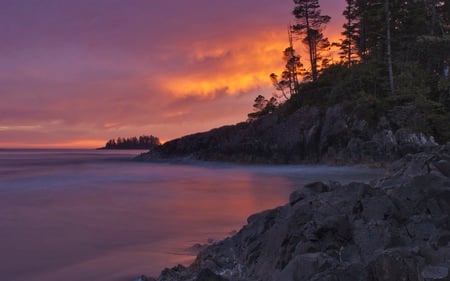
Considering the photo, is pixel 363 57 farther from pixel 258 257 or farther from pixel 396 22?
pixel 258 257

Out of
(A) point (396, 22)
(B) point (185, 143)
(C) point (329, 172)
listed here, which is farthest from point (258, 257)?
(B) point (185, 143)

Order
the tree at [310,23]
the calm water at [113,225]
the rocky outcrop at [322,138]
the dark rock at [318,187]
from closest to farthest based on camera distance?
the calm water at [113,225] → the dark rock at [318,187] → the rocky outcrop at [322,138] → the tree at [310,23]

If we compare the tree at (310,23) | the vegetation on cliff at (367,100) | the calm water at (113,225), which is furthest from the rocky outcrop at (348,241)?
the tree at (310,23)

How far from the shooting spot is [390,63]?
2616 cm

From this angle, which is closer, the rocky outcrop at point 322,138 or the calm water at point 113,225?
the calm water at point 113,225

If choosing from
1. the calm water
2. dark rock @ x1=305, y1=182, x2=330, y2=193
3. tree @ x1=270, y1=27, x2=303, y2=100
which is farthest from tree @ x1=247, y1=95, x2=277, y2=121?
dark rock @ x1=305, y1=182, x2=330, y2=193

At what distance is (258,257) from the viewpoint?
5340 millimetres

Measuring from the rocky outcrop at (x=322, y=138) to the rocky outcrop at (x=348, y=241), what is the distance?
17070 millimetres

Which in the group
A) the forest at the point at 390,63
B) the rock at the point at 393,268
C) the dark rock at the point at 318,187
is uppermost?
the forest at the point at 390,63

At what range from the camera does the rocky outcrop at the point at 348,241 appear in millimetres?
3623

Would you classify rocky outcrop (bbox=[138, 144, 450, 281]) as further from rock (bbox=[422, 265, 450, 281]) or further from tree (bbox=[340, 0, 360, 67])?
tree (bbox=[340, 0, 360, 67])

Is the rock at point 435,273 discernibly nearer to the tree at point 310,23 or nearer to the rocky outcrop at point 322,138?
the rocky outcrop at point 322,138

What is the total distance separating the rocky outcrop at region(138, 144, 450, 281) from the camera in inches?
143

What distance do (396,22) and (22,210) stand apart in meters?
28.6
